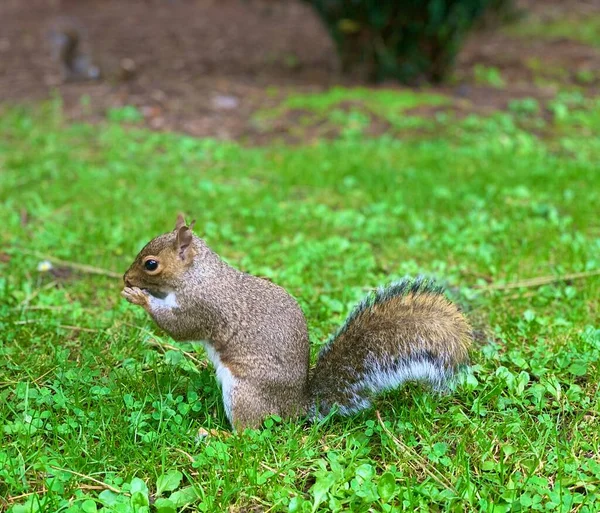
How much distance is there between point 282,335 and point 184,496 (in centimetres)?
51

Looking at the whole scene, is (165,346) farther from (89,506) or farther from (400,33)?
(400,33)

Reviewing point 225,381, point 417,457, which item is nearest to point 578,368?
point 417,457

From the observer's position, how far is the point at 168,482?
6.08ft

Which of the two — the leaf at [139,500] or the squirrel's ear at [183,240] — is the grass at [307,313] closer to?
the leaf at [139,500]

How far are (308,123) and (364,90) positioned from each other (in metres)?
0.77

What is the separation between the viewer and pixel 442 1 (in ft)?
18.5

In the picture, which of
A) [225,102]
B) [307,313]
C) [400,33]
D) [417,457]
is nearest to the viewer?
[417,457]

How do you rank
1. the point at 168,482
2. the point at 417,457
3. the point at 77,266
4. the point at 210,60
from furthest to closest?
the point at 210,60 → the point at 77,266 → the point at 417,457 → the point at 168,482

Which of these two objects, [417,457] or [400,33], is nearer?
[417,457]

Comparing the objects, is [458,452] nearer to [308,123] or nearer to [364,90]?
[308,123]

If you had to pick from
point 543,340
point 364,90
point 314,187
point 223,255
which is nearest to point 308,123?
point 364,90

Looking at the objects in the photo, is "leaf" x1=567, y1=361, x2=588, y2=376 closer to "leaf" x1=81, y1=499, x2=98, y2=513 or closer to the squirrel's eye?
the squirrel's eye

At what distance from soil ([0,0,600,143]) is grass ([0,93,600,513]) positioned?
1.90 ft

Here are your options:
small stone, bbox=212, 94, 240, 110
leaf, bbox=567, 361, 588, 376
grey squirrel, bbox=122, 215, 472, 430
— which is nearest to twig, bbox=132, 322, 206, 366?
grey squirrel, bbox=122, 215, 472, 430
